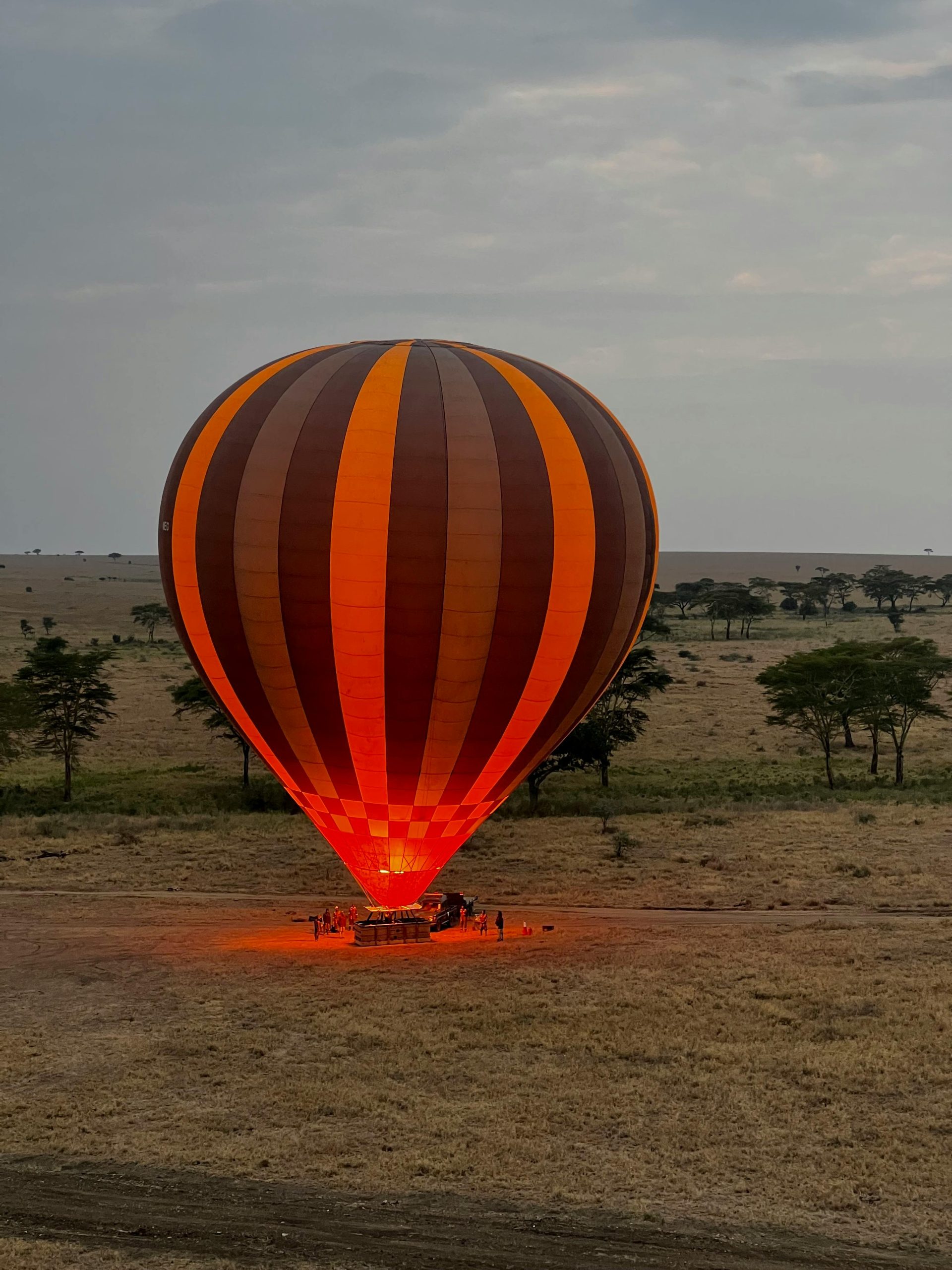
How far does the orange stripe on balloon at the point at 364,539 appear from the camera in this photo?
71.9 feet

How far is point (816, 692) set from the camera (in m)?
49.2

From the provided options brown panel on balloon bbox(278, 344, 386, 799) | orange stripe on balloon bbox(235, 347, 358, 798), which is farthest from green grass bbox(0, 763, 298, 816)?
brown panel on balloon bbox(278, 344, 386, 799)

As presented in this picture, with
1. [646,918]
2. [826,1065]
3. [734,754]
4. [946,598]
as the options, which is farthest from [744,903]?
[946,598]

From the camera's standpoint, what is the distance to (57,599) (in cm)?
15050

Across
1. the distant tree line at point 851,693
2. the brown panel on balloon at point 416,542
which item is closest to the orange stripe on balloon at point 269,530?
the brown panel on balloon at point 416,542

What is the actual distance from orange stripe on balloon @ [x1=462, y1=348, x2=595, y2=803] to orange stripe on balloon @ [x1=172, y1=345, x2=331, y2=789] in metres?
4.27

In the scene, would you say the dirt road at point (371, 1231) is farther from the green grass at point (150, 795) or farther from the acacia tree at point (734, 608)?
the acacia tree at point (734, 608)

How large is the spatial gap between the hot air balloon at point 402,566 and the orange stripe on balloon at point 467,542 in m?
0.03

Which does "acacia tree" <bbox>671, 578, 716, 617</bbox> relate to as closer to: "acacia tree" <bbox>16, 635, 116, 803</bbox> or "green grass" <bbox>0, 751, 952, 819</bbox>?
"green grass" <bbox>0, 751, 952, 819</bbox>

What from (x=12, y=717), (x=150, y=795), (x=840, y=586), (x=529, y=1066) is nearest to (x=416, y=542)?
(x=529, y=1066)

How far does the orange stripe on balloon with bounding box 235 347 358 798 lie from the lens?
22.3 meters

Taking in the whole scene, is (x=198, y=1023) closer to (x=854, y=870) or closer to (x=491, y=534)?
(x=491, y=534)

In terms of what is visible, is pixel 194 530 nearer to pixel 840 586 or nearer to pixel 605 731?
pixel 605 731

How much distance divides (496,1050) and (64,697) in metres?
31.6
